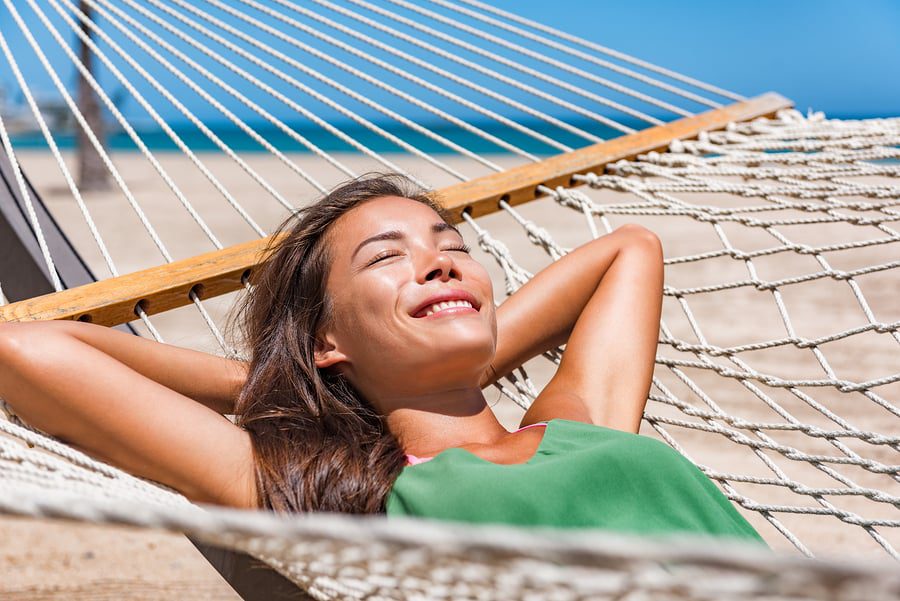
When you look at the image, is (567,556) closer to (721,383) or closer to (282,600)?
(282,600)

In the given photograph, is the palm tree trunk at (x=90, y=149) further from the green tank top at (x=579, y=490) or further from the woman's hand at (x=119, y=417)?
the green tank top at (x=579, y=490)

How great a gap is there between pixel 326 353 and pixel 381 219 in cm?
22

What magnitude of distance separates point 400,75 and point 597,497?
1.76m

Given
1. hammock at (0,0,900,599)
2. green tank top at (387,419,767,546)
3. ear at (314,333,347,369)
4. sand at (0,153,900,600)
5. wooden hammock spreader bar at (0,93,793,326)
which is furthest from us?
sand at (0,153,900,600)

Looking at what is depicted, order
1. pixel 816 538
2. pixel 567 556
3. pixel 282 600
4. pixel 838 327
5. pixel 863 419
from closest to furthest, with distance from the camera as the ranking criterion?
1. pixel 567 556
2. pixel 282 600
3. pixel 816 538
4. pixel 863 419
5. pixel 838 327

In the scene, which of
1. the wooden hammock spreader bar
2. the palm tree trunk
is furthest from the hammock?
the palm tree trunk

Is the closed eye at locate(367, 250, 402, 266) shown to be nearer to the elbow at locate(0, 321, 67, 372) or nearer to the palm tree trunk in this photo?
the elbow at locate(0, 321, 67, 372)

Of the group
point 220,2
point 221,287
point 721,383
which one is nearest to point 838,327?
point 721,383

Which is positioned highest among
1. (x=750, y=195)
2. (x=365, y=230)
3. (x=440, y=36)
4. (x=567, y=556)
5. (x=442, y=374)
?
(x=440, y=36)

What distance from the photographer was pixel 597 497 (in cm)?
111

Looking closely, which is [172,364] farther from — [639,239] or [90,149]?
[90,149]

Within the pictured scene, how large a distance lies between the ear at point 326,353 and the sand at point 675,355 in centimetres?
58

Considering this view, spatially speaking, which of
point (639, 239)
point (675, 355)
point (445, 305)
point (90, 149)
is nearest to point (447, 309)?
point (445, 305)

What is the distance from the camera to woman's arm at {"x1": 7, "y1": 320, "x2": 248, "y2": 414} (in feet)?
3.99
